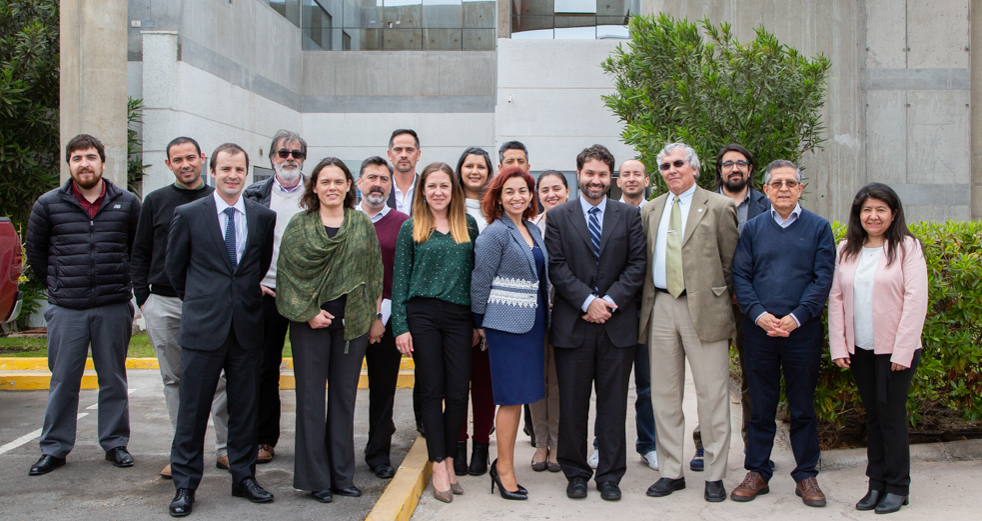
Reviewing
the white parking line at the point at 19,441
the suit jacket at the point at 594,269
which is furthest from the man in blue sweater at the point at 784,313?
the white parking line at the point at 19,441

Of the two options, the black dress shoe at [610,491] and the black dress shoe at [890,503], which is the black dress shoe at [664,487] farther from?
the black dress shoe at [890,503]

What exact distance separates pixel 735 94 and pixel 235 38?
9642 mm

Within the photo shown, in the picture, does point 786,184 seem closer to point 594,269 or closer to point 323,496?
point 594,269

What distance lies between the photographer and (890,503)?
4477mm

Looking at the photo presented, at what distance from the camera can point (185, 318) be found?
14.8 feet

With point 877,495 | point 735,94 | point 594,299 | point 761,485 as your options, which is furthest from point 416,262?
point 735,94

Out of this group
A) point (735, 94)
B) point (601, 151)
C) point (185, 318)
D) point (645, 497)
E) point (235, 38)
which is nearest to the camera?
point (185, 318)

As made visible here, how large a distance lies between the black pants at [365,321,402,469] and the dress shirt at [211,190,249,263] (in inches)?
42.5

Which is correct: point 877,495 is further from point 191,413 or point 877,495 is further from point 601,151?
point 191,413

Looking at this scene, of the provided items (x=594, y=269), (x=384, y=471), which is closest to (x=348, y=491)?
(x=384, y=471)

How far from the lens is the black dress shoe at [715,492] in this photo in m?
4.71

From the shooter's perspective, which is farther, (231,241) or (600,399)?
(600,399)

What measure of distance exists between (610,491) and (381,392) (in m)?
1.64

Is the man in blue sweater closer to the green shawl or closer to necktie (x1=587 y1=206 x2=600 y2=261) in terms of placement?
necktie (x1=587 y1=206 x2=600 y2=261)
